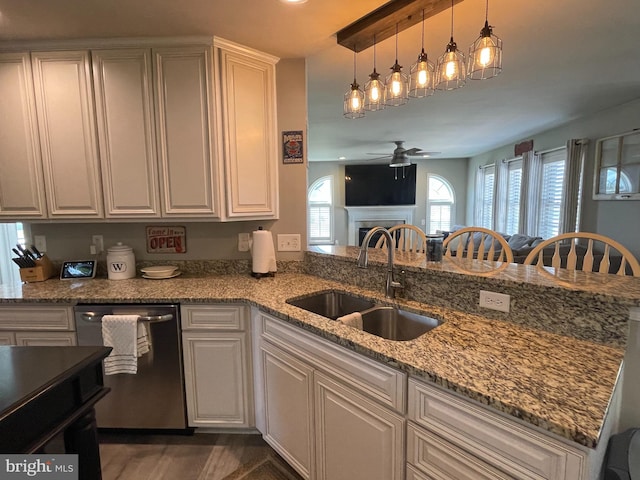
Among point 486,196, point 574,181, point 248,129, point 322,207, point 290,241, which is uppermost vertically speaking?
point 248,129

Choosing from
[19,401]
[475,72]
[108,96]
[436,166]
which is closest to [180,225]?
[108,96]

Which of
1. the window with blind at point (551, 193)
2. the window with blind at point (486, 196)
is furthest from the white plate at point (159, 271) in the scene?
the window with blind at point (486, 196)

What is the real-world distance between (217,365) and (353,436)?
0.96 metres

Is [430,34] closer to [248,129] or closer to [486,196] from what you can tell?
[248,129]

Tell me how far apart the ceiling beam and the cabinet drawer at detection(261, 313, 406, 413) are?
5.36 ft

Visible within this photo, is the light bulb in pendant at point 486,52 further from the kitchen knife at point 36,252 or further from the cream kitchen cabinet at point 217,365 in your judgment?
the kitchen knife at point 36,252

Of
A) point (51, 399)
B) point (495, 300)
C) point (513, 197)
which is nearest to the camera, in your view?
point (51, 399)

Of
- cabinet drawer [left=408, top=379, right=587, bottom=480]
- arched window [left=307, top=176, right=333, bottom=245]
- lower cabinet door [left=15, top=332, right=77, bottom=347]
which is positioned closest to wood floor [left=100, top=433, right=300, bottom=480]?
lower cabinet door [left=15, top=332, right=77, bottom=347]

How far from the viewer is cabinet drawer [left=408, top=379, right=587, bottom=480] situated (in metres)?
0.79

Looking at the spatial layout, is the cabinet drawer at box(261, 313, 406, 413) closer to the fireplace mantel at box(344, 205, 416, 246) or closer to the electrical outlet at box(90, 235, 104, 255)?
the electrical outlet at box(90, 235, 104, 255)

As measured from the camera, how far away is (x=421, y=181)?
8320 millimetres

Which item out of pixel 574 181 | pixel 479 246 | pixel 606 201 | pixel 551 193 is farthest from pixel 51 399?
pixel 551 193

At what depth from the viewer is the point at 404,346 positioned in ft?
3.92

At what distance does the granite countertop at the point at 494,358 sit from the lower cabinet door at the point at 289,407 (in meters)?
0.24
